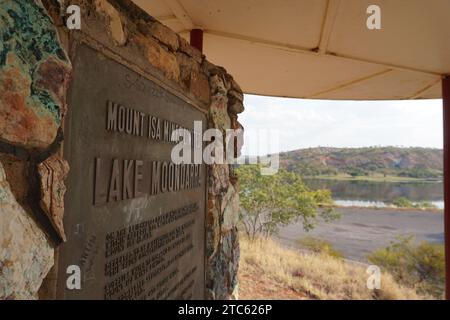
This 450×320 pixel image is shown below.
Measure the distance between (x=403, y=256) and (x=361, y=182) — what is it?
109ft

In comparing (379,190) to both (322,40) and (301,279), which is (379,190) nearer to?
(301,279)

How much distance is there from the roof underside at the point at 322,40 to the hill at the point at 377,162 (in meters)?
32.6

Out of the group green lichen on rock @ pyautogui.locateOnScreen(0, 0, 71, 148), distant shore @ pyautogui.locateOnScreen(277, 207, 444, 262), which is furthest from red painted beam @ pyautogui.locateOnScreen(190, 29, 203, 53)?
distant shore @ pyautogui.locateOnScreen(277, 207, 444, 262)

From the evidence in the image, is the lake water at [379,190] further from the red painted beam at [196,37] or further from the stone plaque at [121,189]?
the stone plaque at [121,189]

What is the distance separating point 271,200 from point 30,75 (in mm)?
11286

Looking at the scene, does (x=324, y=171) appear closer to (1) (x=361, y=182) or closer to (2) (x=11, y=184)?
(1) (x=361, y=182)

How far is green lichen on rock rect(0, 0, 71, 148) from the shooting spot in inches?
25.2

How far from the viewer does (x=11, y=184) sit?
65cm

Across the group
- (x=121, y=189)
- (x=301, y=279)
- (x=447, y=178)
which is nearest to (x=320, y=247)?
(x=301, y=279)

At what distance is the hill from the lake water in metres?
1.22

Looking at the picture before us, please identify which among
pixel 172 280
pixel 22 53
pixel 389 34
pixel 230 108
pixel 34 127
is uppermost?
pixel 389 34

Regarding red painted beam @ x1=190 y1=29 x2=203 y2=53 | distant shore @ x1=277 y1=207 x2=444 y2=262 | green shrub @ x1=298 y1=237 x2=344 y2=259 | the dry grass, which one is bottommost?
distant shore @ x1=277 y1=207 x2=444 y2=262

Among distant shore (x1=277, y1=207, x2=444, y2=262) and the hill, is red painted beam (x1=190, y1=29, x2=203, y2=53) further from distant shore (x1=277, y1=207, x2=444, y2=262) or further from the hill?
the hill
